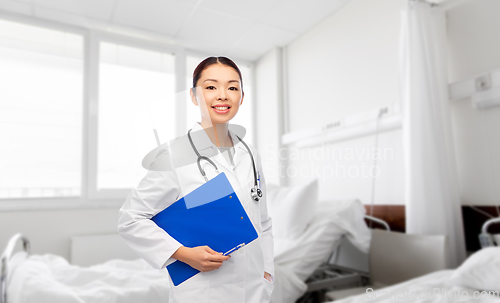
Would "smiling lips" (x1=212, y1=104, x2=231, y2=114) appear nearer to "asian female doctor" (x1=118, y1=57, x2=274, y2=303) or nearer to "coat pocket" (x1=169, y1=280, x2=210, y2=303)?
"asian female doctor" (x1=118, y1=57, x2=274, y2=303)

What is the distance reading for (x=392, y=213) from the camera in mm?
2381

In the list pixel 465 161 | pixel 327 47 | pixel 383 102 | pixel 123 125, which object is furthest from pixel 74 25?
pixel 465 161

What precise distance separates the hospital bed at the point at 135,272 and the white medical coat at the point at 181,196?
766 millimetres

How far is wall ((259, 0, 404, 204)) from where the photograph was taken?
8.30ft

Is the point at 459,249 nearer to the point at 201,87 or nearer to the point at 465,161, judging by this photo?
the point at 465,161

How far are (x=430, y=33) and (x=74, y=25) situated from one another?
315 centimetres

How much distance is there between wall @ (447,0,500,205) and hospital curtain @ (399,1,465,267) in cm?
10

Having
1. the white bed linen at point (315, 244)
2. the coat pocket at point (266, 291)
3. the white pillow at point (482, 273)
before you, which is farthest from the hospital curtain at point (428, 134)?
the coat pocket at point (266, 291)

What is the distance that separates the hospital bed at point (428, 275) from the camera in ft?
4.44

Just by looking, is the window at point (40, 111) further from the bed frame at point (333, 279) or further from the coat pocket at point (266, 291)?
the coat pocket at point (266, 291)

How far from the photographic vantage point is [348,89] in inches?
115

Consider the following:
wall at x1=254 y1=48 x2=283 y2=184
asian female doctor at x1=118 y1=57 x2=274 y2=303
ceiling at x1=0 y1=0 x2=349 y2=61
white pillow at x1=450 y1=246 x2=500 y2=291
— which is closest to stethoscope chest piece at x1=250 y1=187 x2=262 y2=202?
asian female doctor at x1=118 y1=57 x2=274 y2=303

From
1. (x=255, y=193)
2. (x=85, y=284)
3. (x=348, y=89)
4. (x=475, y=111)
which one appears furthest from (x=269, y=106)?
(x=255, y=193)

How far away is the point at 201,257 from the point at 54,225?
304cm
